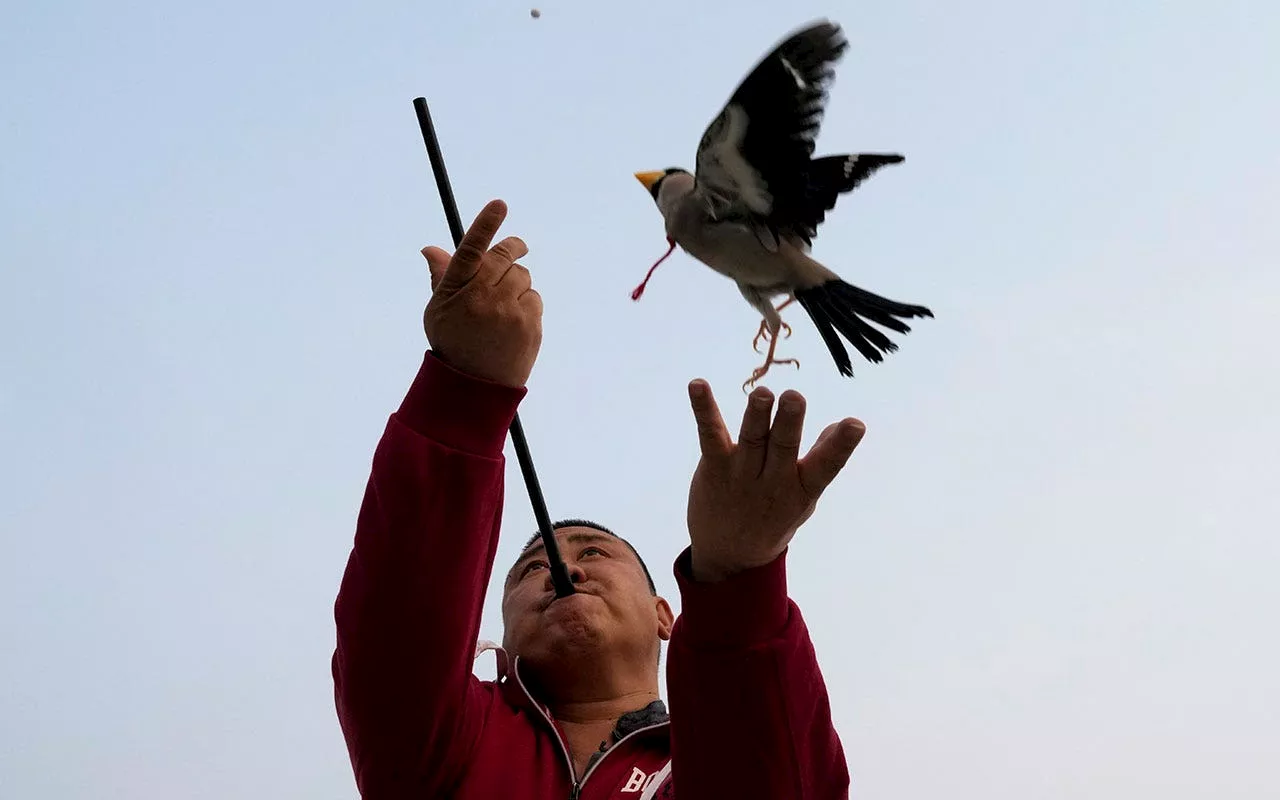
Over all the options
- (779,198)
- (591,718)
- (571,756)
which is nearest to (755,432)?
(779,198)

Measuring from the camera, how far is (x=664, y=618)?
10.9 feet

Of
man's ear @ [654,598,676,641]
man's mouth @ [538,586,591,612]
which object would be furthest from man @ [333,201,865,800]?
man's ear @ [654,598,676,641]

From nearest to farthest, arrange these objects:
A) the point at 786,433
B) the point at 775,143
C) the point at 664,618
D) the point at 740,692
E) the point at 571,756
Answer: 1. the point at 775,143
2. the point at 786,433
3. the point at 740,692
4. the point at 571,756
5. the point at 664,618

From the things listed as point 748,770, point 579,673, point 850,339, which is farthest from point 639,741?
point 850,339

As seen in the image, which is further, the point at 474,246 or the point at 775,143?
the point at 474,246

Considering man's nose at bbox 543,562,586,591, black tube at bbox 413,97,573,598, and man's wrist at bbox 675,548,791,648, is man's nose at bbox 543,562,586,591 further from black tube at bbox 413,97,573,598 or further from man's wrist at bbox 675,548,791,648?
man's wrist at bbox 675,548,791,648

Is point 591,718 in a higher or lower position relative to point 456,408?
lower

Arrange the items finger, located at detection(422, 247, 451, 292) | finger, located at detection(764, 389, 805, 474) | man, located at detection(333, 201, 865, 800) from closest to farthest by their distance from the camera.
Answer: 1. finger, located at detection(764, 389, 805, 474)
2. man, located at detection(333, 201, 865, 800)
3. finger, located at detection(422, 247, 451, 292)

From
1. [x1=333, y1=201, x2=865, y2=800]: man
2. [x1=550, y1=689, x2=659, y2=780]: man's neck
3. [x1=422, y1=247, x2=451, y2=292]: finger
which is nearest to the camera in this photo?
[x1=333, y1=201, x2=865, y2=800]: man

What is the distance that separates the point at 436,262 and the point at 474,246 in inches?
7.4

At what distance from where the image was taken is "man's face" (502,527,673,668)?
107 inches

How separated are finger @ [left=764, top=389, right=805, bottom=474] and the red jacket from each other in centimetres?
22

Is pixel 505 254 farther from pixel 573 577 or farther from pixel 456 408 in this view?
pixel 573 577

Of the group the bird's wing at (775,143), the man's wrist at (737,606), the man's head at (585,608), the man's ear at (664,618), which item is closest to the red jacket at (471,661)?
the man's wrist at (737,606)
